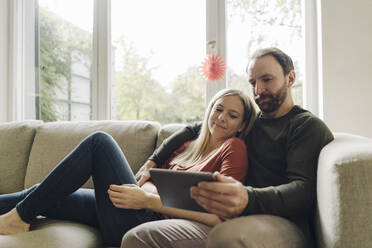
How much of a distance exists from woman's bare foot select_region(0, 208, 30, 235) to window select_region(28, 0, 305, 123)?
1.24 m

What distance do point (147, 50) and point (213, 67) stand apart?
23.7 inches

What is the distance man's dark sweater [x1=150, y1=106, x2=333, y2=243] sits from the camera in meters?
0.91

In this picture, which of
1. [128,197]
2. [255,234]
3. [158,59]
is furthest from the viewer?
[158,59]

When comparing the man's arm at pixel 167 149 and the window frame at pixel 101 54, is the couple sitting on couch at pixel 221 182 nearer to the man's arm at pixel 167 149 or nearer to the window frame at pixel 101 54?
the man's arm at pixel 167 149

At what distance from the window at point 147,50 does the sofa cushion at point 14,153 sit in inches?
23.0

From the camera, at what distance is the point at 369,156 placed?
0.77 meters

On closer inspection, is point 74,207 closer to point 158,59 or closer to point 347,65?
point 158,59

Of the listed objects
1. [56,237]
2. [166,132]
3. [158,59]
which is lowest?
[56,237]

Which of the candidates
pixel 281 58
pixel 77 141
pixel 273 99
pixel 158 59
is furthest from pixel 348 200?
pixel 158 59

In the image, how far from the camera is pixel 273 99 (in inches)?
48.1

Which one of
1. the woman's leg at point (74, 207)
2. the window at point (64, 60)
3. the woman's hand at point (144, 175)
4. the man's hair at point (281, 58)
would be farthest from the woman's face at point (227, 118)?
the window at point (64, 60)

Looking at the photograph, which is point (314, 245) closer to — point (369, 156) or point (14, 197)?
point (369, 156)

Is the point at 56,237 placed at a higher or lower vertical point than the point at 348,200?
lower

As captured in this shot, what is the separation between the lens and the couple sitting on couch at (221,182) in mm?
867
